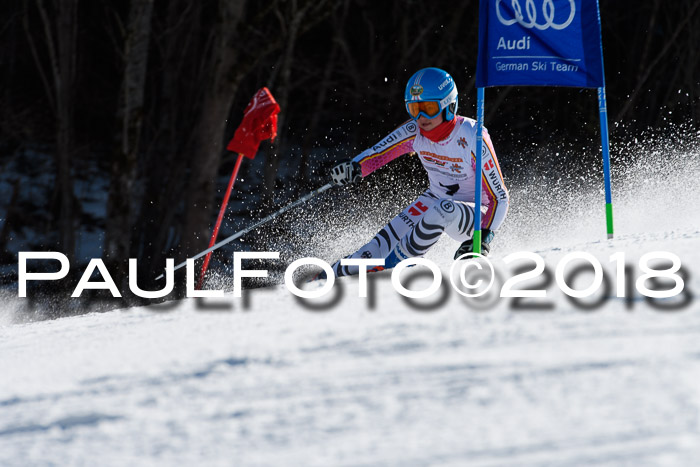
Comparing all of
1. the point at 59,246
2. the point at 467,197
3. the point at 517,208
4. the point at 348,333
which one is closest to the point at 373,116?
the point at 517,208

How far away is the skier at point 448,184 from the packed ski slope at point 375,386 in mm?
1368

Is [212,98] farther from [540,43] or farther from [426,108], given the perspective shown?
[540,43]

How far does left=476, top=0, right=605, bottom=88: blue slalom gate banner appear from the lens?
16.6 ft

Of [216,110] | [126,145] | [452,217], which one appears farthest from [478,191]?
[126,145]

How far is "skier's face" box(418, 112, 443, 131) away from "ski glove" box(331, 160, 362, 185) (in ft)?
1.89

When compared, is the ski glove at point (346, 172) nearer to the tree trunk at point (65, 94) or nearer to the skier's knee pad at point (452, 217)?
the skier's knee pad at point (452, 217)

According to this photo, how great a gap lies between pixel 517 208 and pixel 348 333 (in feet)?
23.7

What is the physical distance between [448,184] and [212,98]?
5.74 meters

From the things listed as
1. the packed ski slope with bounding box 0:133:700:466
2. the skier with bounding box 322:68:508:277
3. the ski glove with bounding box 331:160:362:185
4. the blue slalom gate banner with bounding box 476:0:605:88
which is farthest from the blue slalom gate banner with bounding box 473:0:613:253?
the packed ski slope with bounding box 0:133:700:466

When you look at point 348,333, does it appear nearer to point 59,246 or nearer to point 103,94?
point 59,246

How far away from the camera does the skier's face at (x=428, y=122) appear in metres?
5.29

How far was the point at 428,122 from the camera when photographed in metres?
5.31

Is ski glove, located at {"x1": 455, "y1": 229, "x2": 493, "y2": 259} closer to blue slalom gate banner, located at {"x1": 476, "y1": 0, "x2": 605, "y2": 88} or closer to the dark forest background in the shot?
blue slalom gate banner, located at {"x1": 476, "y1": 0, "x2": 605, "y2": 88}

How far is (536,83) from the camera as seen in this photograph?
5.00 m
